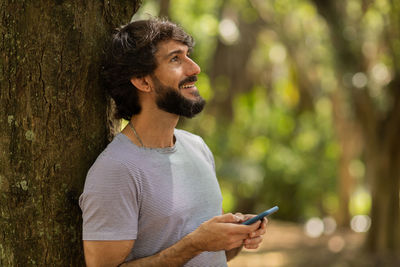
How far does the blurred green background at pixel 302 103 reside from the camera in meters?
8.45

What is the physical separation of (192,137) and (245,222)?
2.26ft

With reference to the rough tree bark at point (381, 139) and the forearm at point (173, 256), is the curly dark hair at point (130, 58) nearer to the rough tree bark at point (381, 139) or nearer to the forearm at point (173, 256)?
the forearm at point (173, 256)

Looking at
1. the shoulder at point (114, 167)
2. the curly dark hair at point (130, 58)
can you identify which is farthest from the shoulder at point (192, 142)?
the shoulder at point (114, 167)

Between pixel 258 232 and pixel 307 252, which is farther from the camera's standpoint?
pixel 307 252

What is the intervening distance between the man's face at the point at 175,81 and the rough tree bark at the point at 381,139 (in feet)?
21.7

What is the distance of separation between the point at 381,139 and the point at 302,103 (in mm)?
5840

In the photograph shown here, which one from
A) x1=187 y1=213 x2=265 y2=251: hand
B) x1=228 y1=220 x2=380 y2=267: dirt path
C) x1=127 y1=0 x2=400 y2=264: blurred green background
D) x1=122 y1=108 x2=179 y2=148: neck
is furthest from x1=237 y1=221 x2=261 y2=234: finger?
x1=228 y1=220 x2=380 y2=267: dirt path

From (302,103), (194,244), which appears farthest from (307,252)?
(194,244)

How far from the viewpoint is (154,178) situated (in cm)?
212

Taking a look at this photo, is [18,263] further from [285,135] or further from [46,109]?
[285,135]

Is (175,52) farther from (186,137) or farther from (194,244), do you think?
(194,244)

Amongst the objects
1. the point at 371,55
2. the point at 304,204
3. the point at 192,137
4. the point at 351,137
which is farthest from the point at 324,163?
the point at 192,137

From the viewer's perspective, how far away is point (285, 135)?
51.9 feet

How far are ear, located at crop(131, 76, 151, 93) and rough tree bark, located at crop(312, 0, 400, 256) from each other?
672 centimetres
